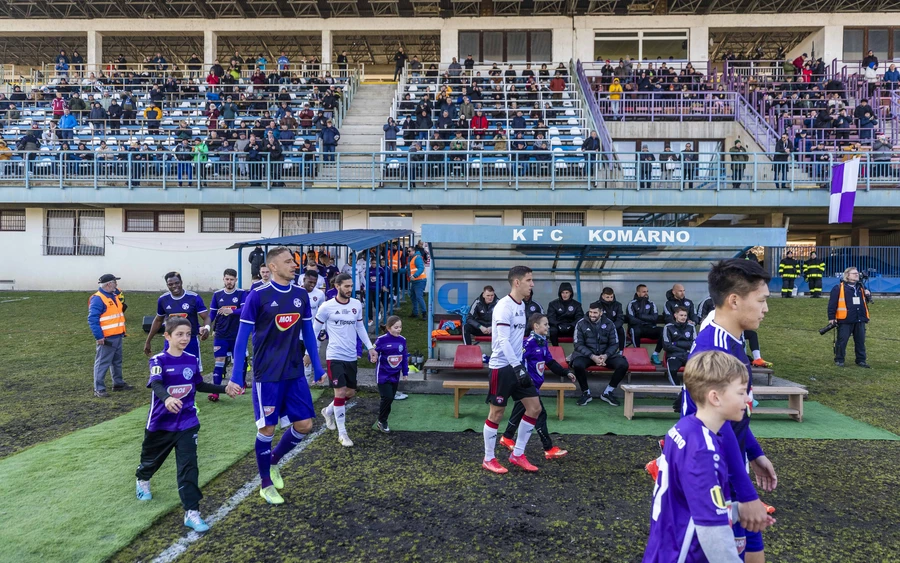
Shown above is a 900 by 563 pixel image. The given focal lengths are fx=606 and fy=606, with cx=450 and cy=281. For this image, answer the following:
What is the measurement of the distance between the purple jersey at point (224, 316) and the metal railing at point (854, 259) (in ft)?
66.2

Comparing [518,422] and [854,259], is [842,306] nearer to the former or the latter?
[518,422]

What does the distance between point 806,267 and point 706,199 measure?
181 inches

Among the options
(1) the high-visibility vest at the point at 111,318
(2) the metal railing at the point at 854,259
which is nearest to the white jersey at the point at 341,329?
(1) the high-visibility vest at the point at 111,318

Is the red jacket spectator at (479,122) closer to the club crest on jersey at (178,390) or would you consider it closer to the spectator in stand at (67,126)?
the spectator in stand at (67,126)

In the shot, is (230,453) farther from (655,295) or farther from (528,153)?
(528,153)

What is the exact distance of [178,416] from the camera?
4941mm

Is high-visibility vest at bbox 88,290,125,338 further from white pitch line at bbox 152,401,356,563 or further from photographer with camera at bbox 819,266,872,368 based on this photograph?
photographer with camera at bbox 819,266,872,368

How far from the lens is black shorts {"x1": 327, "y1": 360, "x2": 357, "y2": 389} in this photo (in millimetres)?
7262

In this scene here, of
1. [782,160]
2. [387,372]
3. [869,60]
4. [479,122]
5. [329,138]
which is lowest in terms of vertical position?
[387,372]

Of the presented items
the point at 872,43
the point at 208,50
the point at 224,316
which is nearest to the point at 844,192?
the point at 872,43

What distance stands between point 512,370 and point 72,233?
2559cm

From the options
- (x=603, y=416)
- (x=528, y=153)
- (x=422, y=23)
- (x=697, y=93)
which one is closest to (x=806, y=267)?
(x=697, y=93)

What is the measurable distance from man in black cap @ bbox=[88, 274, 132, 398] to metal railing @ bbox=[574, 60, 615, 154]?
664 inches

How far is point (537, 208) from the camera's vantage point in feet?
75.1
